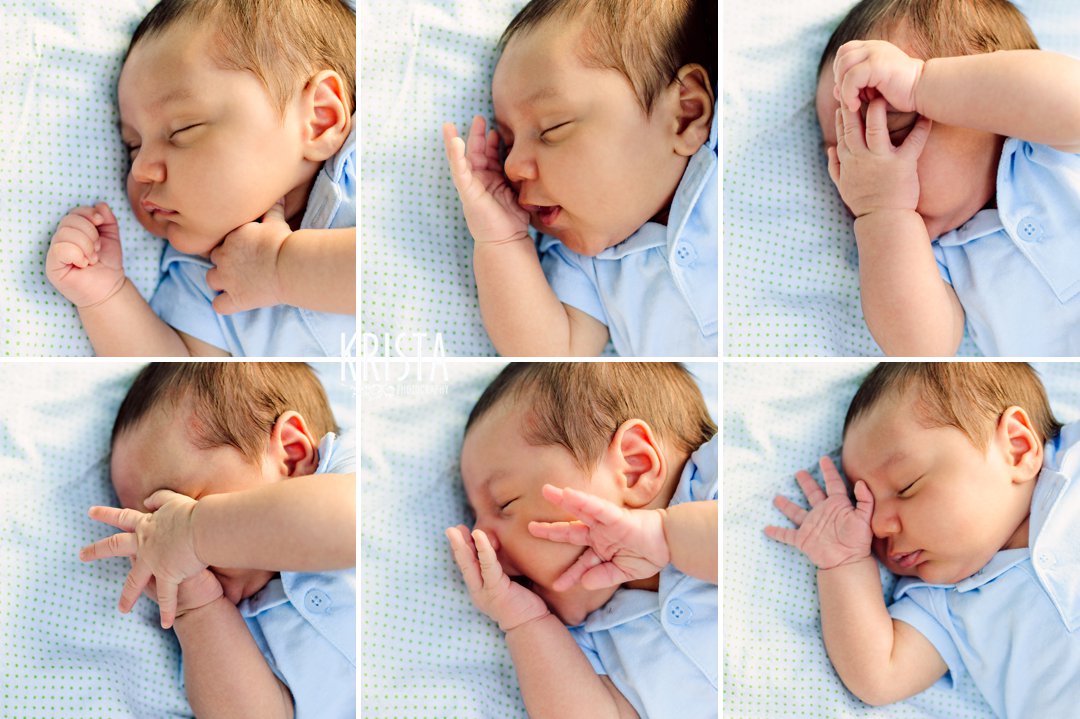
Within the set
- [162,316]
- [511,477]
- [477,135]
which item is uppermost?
[477,135]

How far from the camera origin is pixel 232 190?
4.22 feet

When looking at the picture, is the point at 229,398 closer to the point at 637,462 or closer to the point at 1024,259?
the point at 637,462

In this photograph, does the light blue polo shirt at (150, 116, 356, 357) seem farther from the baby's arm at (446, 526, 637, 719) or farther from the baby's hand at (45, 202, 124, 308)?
the baby's arm at (446, 526, 637, 719)

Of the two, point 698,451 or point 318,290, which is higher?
point 318,290

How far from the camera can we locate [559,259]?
1.37m

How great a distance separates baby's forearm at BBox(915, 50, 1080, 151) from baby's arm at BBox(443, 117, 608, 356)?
53cm

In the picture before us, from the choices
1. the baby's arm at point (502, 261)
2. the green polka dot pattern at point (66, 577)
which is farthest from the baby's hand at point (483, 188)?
the green polka dot pattern at point (66, 577)

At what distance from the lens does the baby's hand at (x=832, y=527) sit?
52.9 inches

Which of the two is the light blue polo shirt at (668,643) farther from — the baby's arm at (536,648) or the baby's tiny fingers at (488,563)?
the baby's tiny fingers at (488,563)

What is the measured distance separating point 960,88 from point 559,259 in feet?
1.79

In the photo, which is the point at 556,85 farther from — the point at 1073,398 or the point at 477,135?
the point at 1073,398

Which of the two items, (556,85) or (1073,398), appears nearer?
(556,85)

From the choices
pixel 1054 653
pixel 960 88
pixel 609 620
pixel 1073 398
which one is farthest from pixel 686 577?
pixel 960 88

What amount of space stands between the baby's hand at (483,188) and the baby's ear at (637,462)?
0.97 feet
